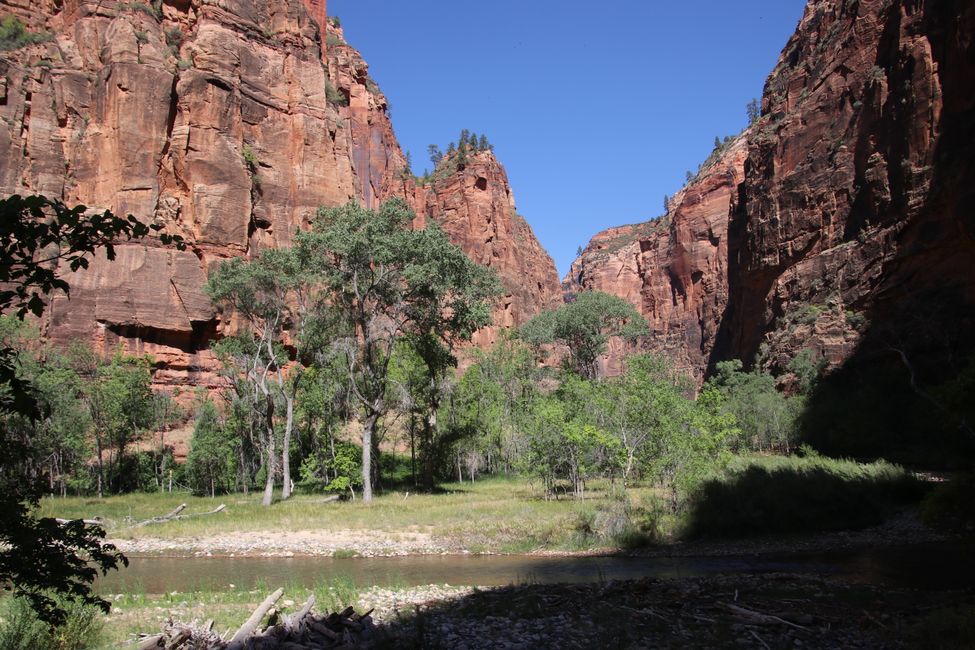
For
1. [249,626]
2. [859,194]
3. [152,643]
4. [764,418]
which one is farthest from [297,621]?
[859,194]

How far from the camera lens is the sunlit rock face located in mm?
44125

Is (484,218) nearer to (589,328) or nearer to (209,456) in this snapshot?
(589,328)

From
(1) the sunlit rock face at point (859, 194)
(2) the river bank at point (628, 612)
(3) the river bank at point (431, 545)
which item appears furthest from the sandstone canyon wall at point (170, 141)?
(1) the sunlit rock face at point (859, 194)

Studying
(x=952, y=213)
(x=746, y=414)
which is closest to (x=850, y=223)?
(x=952, y=213)

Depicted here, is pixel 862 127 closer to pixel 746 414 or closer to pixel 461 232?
pixel 746 414

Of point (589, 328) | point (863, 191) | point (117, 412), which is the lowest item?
point (117, 412)

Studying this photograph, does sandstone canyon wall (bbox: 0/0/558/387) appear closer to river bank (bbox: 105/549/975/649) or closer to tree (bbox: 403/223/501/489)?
tree (bbox: 403/223/501/489)

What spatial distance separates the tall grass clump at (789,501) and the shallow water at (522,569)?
7.86 ft

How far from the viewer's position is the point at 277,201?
61031mm

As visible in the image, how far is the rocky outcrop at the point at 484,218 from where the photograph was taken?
101062mm

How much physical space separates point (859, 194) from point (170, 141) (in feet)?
205

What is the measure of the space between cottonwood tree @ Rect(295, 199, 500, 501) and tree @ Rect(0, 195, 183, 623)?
2394 centimetres

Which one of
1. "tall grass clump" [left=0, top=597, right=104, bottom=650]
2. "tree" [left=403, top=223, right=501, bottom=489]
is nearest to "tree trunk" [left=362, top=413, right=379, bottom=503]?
"tree" [left=403, top=223, right=501, bottom=489]

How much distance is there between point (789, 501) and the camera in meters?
20.2
